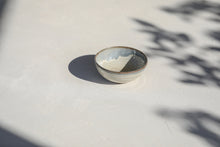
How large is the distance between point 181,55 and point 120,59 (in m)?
0.72

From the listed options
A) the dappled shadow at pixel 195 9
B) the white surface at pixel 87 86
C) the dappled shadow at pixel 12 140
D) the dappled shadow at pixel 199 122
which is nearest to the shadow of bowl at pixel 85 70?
the white surface at pixel 87 86

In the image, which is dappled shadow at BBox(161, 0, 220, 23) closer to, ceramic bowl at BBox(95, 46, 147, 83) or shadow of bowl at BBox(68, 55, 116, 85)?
ceramic bowl at BBox(95, 46, 147, 83)

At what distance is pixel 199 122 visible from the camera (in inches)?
87.8

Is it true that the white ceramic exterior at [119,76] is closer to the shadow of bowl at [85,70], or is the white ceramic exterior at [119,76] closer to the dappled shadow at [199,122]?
the shadow of bowl at [85,70]

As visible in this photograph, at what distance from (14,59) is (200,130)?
1.78 metres

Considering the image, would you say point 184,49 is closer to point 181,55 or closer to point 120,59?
point 181,55

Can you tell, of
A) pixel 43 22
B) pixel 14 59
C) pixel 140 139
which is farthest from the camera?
pixel 43 22

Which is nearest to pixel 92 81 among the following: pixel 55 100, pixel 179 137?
pixel 55 100

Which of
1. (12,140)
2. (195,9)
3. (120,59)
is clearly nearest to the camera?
(12,140)

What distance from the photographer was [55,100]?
239cm

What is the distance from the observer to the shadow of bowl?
8.68 ft

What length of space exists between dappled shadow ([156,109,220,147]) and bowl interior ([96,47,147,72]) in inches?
22.0

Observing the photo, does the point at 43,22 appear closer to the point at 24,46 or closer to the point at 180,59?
the point at 24,46

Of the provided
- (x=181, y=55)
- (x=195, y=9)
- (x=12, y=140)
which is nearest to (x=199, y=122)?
(x=181, y=55)
